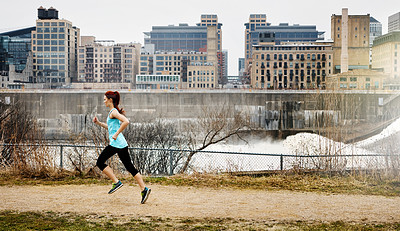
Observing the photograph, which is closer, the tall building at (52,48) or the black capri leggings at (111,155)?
the black capri leggings at (111,155)

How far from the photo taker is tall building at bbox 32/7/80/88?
17800 cm

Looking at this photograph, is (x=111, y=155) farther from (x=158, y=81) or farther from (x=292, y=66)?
(x=158, y=81)

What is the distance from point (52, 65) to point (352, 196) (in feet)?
607

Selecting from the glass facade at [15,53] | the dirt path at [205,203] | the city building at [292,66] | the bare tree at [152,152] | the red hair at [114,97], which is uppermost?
the glass facade at [15,53]

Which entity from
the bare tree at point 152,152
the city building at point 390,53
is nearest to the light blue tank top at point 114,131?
the bare tree at point 152,152

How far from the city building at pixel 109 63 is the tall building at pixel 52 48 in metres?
7.67

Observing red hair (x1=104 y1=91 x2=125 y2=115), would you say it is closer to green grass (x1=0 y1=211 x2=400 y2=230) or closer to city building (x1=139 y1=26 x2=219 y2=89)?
green grass (x1=0 y1=211 x2=400 y2=230)

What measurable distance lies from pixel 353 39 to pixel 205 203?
6532 inches

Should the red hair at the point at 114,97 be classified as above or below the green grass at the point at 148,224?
above

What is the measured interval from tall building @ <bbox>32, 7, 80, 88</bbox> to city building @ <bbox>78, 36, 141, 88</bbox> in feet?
25.2

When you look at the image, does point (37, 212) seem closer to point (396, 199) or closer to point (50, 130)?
point (396, 199)

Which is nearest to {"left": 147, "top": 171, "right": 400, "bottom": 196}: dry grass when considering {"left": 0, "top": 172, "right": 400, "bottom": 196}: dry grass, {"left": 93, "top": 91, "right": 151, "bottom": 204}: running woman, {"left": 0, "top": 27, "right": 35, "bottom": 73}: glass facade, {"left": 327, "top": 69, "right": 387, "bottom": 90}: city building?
{"left": 0, "top": 172, "right": 400, "bottom": 196}: dry grass

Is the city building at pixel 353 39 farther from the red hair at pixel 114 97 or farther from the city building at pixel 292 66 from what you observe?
the red hair at pixel 114 97

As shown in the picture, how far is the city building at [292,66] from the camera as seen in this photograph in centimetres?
14300
